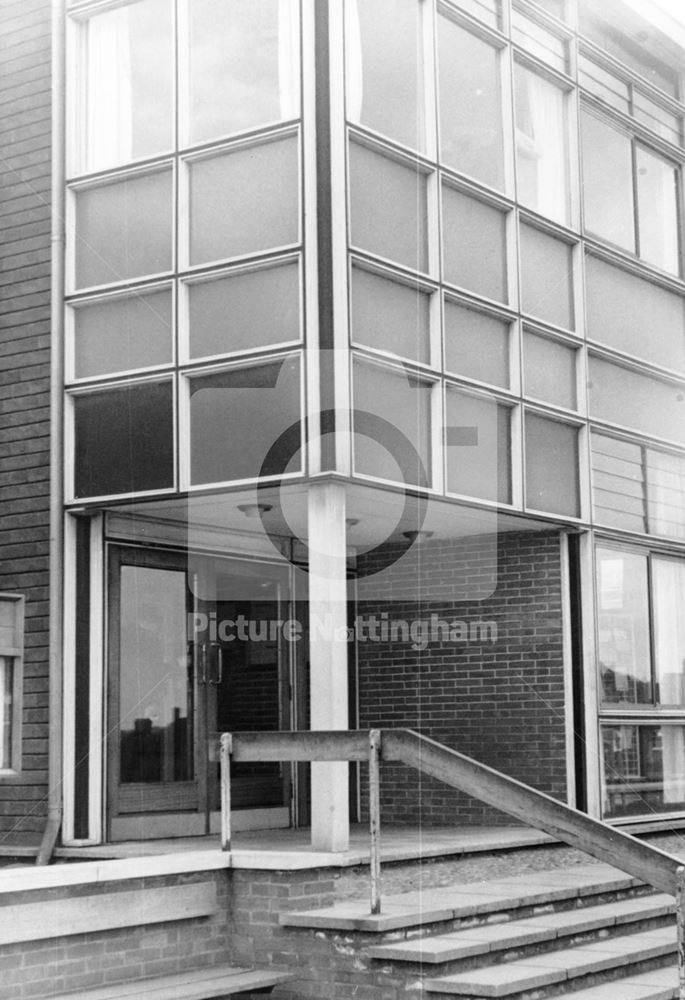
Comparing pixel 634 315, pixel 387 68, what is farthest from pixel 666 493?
pixel 387 68

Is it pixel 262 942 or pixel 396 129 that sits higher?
pixel 396 129

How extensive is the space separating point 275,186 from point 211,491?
2.24 m

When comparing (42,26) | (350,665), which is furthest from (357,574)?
(42,26)

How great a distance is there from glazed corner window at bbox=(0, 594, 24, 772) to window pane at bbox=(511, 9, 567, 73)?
6404 millimetres

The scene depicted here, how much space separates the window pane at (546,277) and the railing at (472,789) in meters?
5.26

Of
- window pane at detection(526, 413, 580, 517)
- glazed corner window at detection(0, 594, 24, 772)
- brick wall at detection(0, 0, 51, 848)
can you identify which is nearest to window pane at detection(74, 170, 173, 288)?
brick wall at detection(0, 0, 51, 848)

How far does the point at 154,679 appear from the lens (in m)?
11.2

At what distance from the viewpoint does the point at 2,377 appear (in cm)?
1124

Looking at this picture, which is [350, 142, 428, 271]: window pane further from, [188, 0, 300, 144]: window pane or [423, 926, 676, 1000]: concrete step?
[423, 926, 676, 1000]: concrete step

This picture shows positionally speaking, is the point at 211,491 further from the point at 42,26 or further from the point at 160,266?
the point at 42,26

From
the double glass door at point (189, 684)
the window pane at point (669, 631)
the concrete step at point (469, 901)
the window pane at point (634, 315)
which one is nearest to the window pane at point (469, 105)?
the window pane at point (634, 315)

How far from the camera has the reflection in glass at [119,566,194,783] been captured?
11.0 meters

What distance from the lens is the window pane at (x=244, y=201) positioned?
10008mm

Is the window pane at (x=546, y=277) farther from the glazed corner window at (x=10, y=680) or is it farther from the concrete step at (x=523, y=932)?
the concrete step at (x=523, y=932)
